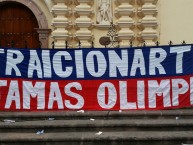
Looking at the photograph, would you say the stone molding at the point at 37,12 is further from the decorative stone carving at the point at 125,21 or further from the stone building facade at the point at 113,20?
the decorative stone carving at the point at 125,21

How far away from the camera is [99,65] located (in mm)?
7980

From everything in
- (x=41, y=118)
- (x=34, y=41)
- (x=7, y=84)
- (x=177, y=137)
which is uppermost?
(x=34, y=41)

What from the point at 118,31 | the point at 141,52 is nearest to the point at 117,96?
the point at 141,52

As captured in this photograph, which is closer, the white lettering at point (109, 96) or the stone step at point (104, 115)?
the stone step at point (104, 115)

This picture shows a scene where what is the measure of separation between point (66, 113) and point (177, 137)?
2.26 meters

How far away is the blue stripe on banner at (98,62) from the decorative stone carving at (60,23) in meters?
2.70

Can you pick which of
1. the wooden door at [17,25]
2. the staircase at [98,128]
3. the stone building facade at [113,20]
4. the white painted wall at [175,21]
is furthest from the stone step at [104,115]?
the wooden door at [17,25]

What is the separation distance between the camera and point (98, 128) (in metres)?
7.11

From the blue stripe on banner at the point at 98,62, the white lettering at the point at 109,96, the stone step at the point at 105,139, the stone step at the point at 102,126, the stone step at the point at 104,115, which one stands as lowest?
the stone step at the point at 105,139

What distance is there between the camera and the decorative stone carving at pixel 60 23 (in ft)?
35.1

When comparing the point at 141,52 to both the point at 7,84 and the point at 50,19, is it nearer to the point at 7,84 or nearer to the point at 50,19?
the point at 7,84

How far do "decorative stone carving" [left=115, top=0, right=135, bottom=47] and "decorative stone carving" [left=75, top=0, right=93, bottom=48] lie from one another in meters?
0.80

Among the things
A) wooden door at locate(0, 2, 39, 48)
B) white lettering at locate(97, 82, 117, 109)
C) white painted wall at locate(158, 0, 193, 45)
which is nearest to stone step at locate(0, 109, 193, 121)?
white lettering at locate(97, 82, 117, 109)

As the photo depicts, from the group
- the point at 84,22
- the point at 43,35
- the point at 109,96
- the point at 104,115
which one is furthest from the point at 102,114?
the point at 43,35
